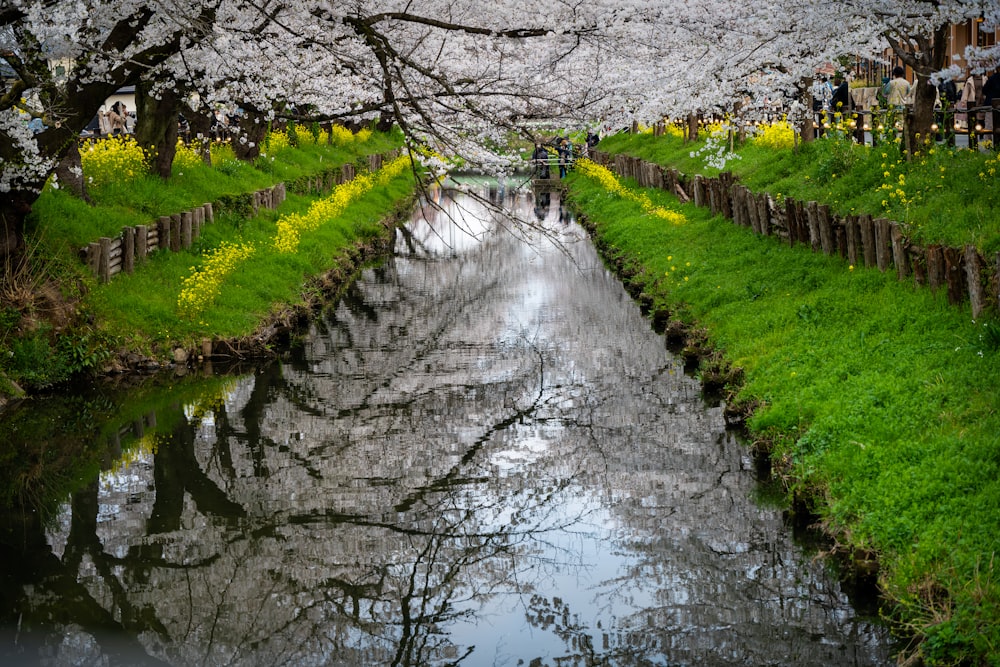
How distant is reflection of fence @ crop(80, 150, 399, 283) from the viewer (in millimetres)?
14094

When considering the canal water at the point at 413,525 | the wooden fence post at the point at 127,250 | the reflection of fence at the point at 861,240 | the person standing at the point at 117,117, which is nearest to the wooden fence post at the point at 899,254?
the reflection of fence at the point at 861,240

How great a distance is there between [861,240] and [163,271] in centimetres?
964

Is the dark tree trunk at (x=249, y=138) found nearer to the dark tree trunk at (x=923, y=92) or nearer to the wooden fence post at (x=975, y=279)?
the dark tree trunk at (x=923, y=92)

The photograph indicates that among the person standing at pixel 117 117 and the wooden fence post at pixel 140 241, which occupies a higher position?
the person standing at pixel 117 117

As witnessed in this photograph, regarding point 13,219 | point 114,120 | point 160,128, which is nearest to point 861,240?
point 13,219

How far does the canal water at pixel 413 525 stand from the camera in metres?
7.07

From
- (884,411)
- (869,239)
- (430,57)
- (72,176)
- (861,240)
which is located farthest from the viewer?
(430,57)

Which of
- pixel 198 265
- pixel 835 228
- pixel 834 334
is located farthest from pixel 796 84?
pixel 198 265

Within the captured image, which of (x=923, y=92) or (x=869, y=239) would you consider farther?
(x=923, y=92)

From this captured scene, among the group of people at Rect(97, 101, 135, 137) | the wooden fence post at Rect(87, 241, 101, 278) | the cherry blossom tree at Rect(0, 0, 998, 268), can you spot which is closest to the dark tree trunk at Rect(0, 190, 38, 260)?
the cherry blossom tree at Rect(0, 0, 998, 268)

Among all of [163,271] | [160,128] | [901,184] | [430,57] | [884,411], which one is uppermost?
[430,57]

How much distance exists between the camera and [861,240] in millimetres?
12977

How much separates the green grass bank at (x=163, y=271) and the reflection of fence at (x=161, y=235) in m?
0.12

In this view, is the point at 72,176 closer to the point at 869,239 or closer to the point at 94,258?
the point at 94,258
